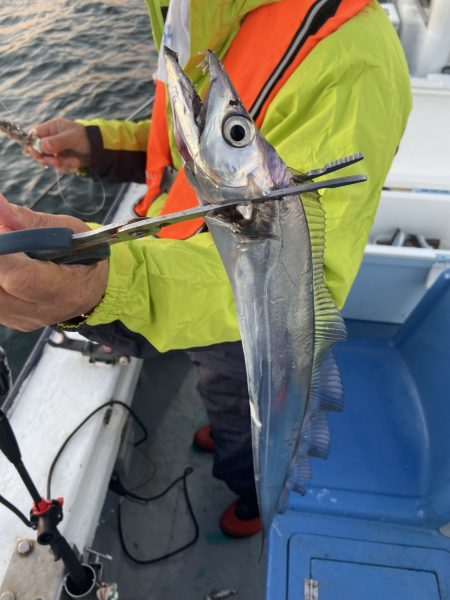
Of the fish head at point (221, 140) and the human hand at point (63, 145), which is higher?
the fish head at point (221, 140)

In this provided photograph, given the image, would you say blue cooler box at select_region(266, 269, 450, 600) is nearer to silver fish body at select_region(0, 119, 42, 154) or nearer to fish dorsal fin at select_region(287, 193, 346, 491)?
fish dorsal fin at select_region(287, 193, 346, 491)

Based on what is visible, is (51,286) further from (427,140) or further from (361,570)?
(427,140)

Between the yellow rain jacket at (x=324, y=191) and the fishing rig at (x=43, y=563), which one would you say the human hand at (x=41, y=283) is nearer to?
the yellow rain jacket at (x=324, y=191)

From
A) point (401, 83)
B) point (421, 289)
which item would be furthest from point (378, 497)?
point (401, 83)

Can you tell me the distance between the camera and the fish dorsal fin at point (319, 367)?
0.96m

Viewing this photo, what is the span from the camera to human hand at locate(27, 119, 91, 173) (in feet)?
6.81

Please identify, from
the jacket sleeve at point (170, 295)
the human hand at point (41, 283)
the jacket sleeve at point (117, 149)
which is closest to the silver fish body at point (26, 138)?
the jacket sleeve at point (117, 149)

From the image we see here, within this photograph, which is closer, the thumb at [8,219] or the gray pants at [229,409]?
the thumb at [8,219]

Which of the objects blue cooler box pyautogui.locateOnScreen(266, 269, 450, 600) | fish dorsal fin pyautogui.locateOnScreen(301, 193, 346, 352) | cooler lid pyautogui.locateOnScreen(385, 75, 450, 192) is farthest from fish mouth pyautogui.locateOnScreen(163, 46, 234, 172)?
cooler lid pyautogui.locateOnScreen(385, 75, 450, 192)

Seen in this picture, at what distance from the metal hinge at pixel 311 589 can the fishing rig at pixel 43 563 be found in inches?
24.9

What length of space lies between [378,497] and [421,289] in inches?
44.6

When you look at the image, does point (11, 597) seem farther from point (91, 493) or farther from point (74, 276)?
point (74, 276)

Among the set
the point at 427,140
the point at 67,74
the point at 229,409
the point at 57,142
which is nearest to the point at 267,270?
the point at 229,409

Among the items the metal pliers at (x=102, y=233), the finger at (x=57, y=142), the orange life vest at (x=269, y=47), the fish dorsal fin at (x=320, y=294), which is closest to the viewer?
the metal pliers at (x=102, y=233)
